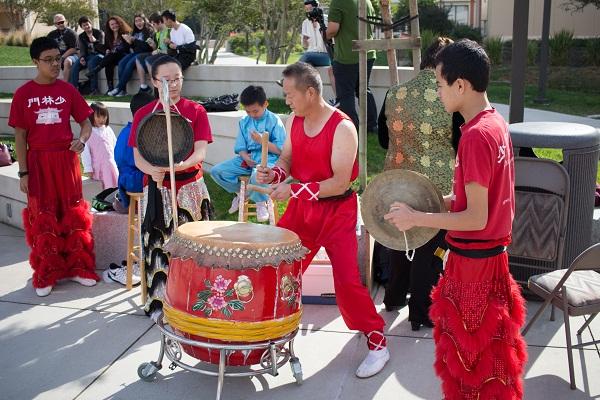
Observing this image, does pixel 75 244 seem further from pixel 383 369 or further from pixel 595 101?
pixel 595 101

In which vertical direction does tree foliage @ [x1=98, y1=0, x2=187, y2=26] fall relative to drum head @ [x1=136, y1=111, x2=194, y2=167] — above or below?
above

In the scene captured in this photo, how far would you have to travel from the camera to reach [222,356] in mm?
3566

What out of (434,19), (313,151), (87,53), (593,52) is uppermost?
(434,19)

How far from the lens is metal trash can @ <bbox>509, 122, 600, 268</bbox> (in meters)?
4.73

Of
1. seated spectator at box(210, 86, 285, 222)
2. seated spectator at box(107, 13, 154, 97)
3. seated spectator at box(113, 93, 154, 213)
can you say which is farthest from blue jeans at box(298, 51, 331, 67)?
seated spectator at box(113, 93, 154, 213)

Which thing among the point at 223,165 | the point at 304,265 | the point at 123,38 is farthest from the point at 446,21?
the point at 304,265

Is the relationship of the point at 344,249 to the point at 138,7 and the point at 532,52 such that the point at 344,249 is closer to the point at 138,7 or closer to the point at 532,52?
the point at 532,52

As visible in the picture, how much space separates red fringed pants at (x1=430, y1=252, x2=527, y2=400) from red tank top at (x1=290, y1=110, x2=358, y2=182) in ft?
3.65

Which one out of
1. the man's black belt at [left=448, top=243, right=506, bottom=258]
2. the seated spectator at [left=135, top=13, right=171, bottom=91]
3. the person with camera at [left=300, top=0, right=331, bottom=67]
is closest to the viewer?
the man's black belt at [left=448, top=243, right=506, bottom=258]

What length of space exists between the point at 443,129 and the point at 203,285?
1777 mm

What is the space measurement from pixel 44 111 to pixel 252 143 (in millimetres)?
1808

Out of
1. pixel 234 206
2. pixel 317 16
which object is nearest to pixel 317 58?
pixel 317 16

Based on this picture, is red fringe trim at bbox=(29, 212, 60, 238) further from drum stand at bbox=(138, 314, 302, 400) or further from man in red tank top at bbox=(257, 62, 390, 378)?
man in red tank top at bbox=(257, 62, 390, 378)

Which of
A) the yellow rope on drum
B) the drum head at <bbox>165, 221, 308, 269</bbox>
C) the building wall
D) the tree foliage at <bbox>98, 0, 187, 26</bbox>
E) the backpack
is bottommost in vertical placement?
the yellow rope on drum
